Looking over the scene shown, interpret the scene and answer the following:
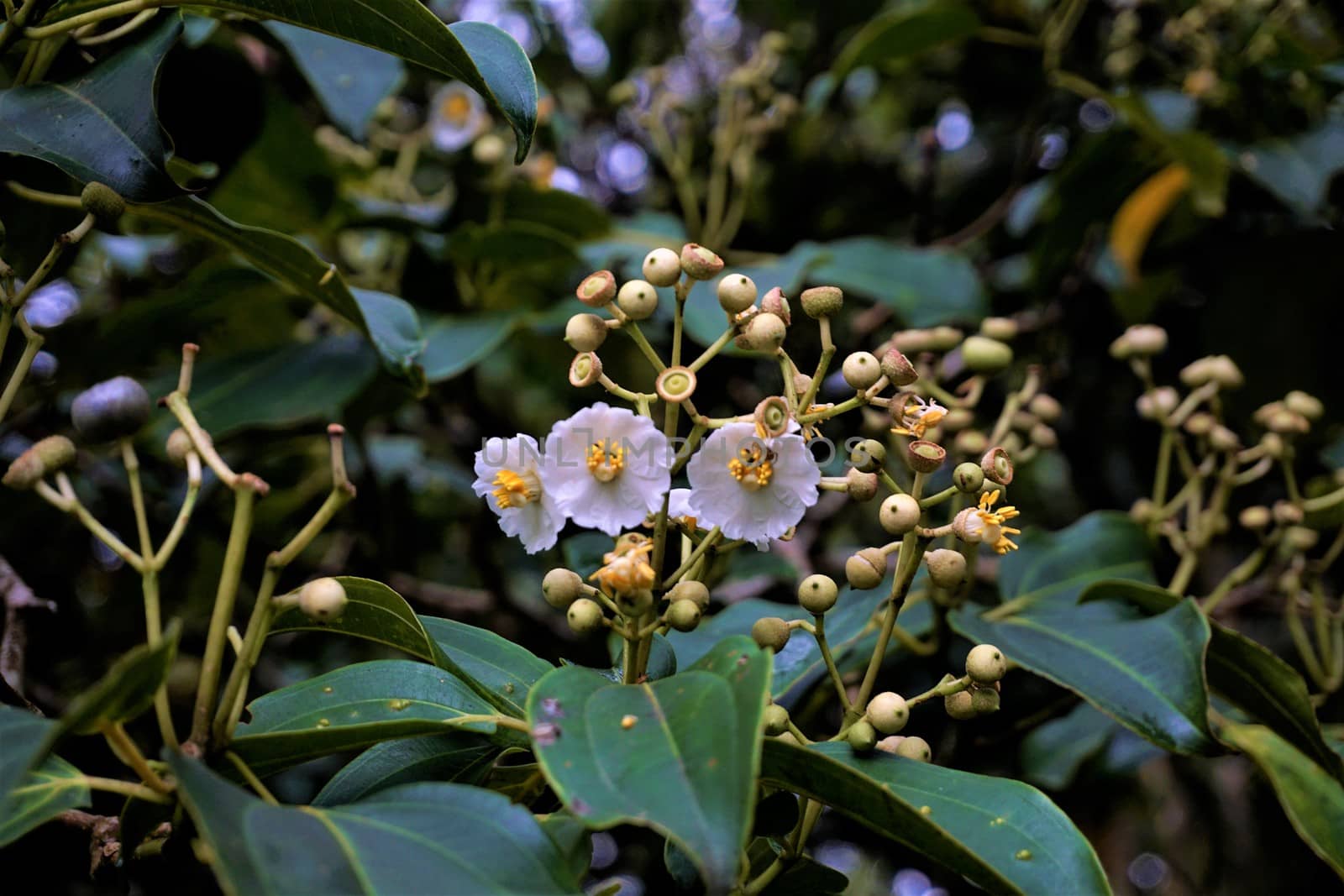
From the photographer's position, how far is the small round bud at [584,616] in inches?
36.9

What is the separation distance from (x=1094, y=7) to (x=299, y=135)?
1.95 m

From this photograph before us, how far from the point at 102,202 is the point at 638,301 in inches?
21.6

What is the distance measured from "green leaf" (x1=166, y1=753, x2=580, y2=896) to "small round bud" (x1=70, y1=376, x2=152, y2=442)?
1.44ft

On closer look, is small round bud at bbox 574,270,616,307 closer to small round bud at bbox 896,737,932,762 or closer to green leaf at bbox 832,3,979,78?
small round bud at bbox 896,737,932,762

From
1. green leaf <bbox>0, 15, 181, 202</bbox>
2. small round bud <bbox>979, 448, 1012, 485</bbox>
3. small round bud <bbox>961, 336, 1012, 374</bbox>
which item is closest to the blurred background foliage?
green leaf <bbox>0, 15, 181, 202</bbox>

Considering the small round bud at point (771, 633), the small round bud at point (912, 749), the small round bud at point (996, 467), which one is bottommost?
the small round bud at point (912, 749)

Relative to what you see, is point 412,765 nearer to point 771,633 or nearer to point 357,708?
point 357,708

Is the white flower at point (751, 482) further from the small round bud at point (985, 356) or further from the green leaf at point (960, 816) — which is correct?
the small round bud at point (985, 356)

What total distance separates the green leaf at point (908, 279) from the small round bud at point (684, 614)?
124cm

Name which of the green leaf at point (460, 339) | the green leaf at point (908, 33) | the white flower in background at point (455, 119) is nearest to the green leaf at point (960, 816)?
the green leaf at point (460, 339)

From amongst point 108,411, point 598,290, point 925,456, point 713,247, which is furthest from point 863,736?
point 713,247

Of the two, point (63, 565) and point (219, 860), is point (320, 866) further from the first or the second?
point (63, 565)

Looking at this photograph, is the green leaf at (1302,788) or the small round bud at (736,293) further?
the green leaf at (1302,788)

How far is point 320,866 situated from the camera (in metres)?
0.73
